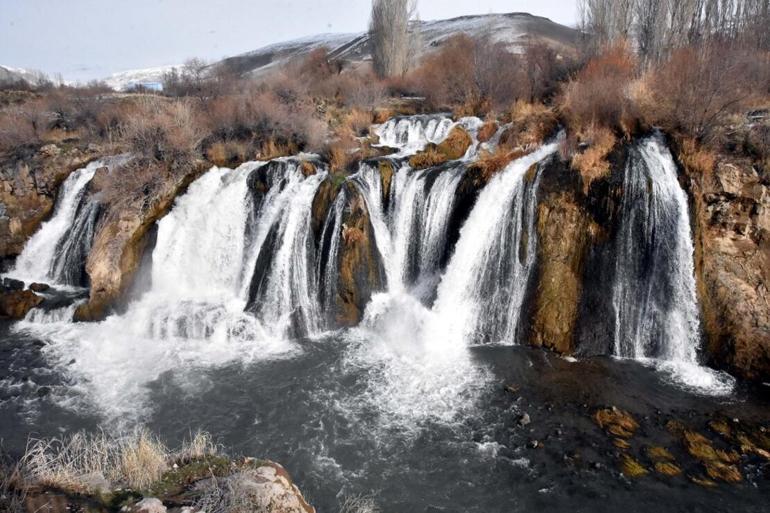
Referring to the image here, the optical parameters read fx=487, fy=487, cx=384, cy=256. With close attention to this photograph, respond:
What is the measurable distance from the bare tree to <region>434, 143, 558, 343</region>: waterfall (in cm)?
2120

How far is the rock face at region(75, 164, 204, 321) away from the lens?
1394 centimetres

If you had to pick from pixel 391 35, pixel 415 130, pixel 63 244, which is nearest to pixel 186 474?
pixel 63 244

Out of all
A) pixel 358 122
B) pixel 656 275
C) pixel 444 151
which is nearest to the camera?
pixel 656 275

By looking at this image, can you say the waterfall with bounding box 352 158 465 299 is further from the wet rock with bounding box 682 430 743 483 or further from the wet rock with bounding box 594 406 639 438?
the wet rock with bounding box 682 430 743 483

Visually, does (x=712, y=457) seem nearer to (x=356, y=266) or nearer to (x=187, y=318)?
(x=356, y=266)

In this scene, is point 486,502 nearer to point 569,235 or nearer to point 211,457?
point 211,457

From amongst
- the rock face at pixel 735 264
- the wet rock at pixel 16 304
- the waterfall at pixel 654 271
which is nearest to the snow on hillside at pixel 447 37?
the rock face at pixel 735 264

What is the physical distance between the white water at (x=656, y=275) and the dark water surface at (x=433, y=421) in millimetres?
855

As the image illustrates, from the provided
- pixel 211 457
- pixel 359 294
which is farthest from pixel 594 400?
pixel 211 457

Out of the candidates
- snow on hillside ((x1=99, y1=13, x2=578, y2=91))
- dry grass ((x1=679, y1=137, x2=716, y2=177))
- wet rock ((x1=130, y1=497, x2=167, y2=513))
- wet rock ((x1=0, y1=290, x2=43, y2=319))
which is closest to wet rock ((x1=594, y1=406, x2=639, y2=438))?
dry grass ((x1=679, y1=137, x2=716, y2=177))

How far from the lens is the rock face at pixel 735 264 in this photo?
421 inches

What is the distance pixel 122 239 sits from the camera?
1487cm

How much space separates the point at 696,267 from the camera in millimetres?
11195

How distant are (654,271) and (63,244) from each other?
A: 706 inches
